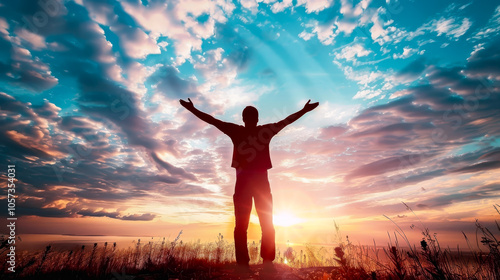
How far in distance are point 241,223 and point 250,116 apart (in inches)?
104

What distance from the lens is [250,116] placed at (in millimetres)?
5656

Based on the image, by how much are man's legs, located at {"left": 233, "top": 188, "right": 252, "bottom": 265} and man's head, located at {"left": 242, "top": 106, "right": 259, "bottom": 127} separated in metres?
1.81

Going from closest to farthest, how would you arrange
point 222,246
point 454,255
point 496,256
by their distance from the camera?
1. point 496,256
2. point 454,255
3. point 222,246

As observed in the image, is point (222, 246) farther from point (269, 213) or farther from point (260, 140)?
point (260, 140)

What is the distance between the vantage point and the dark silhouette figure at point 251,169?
15.9 ft

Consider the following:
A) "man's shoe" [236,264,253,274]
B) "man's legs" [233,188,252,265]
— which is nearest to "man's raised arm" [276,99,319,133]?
"man's legs" [233,188,252,265]

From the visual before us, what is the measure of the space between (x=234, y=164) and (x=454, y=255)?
166 inches

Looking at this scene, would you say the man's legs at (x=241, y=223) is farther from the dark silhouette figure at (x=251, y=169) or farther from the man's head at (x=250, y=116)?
the man's head at (x=250, y=116)

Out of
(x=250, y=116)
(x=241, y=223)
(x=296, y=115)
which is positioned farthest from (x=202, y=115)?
(x=241, y=223)

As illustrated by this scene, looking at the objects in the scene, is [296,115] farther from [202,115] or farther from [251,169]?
[202,115]

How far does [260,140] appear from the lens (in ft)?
18.1

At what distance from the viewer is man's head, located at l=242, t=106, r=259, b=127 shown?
5.66 meters

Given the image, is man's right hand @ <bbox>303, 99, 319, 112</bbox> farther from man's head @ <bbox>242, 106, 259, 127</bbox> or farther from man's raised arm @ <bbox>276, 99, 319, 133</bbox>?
man's head @ <bbox>242, 106, 259, 127</bbox>

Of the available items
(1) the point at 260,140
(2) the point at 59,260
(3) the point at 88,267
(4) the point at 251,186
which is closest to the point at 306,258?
(4) the point at 251,186
